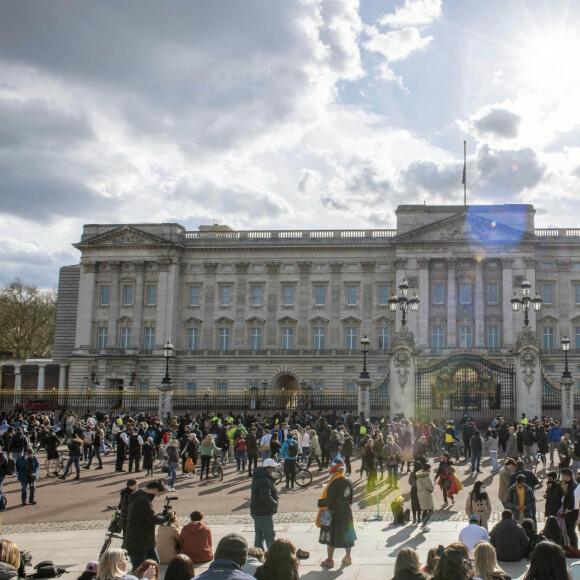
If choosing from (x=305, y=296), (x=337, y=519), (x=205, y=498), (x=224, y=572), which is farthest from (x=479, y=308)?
(x=224, y=572)

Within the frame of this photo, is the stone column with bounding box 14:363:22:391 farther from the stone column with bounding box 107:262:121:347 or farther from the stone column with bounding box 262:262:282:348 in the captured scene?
the stone column with bounding box 262:262:282:348

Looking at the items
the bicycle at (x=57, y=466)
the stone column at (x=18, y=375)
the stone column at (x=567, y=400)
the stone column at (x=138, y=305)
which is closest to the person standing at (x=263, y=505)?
the bicycle at (x=57, y=466)

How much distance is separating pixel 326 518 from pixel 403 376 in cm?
2308

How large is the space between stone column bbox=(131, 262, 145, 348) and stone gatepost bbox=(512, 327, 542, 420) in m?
39.7

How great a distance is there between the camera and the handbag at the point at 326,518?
13.3 meters

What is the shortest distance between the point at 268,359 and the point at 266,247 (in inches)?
408

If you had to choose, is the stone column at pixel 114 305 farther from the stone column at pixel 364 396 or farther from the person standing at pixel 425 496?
the person standing at pixel 425 496

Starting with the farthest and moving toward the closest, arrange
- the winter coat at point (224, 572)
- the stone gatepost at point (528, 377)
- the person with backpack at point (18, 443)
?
the stone gatepost at point (528, 377) → the person with backpack at point (18, 443) → the winter coat at point (224, 572)

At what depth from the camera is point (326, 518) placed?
13.3 meters

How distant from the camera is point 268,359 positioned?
66.4 meters

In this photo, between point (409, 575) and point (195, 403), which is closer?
point (409, 575)

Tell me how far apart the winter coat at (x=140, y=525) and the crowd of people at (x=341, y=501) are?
0.02m

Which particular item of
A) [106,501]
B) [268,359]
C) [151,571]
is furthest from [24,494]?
[268,359]

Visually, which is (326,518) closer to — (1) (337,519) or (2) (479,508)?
(1) (337,519)
